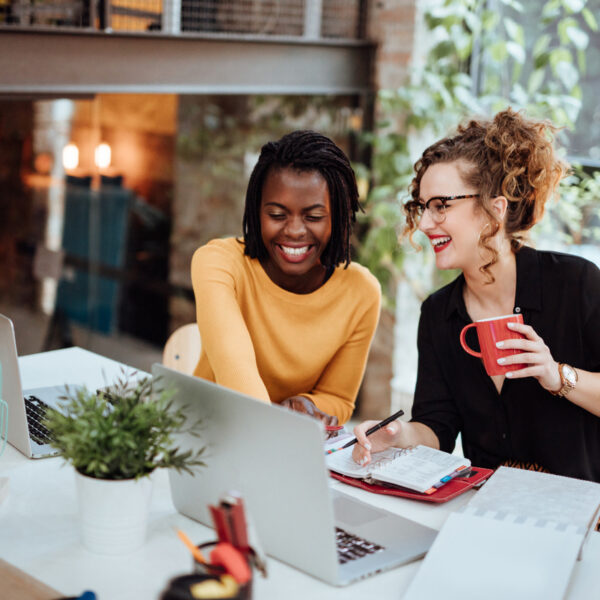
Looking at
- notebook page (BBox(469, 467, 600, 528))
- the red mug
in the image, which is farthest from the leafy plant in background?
notebook page (BBox(469, 467, 600, 528))

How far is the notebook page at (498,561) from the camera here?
46.9 inches

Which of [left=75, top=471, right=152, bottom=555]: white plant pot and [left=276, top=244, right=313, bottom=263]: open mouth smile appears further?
[left=276, top=244, right=313, bottom=263]: open mouth smile

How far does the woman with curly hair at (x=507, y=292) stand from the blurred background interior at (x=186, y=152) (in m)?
2.00

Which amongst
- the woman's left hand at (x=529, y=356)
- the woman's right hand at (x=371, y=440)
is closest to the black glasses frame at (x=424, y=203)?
Answer: the woman's left hand at (x=529, y=356)

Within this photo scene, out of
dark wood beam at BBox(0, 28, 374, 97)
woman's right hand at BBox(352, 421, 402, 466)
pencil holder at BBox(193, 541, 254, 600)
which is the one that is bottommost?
woman's right hand at BBox(352, 421, 402, 466)

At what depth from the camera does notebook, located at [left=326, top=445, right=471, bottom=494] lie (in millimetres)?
1601

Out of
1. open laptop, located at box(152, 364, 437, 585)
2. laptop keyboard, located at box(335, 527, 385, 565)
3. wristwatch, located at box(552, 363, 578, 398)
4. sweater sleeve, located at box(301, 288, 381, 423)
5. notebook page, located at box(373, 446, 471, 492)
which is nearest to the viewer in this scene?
open laptop, located at box(152, 364, 437, 585)

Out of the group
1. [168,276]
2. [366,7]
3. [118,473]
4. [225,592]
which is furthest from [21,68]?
[225,592]

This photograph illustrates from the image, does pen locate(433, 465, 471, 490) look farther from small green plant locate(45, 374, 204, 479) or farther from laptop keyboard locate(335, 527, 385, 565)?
small green plant locate(45, 374, 204, 479)

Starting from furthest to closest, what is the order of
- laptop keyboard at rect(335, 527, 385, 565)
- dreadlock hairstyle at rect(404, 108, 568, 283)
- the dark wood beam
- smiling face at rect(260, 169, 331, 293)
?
the dark wood beam
smiling face at rect(260, 169, 331, 293)
dreadlock hairstyle at rect(404, 108, 568, 283)
laptop keyboard at rect(335, 527, 385, 565)

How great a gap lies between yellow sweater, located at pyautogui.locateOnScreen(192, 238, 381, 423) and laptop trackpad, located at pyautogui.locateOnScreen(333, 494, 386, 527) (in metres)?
0.50

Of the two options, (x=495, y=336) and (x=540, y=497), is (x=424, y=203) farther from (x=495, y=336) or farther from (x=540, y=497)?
(x=540, y=497)

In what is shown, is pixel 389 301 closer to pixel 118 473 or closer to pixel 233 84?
pixel 233 84

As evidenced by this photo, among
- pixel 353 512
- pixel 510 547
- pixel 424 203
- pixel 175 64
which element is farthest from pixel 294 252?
pixel 175 64
